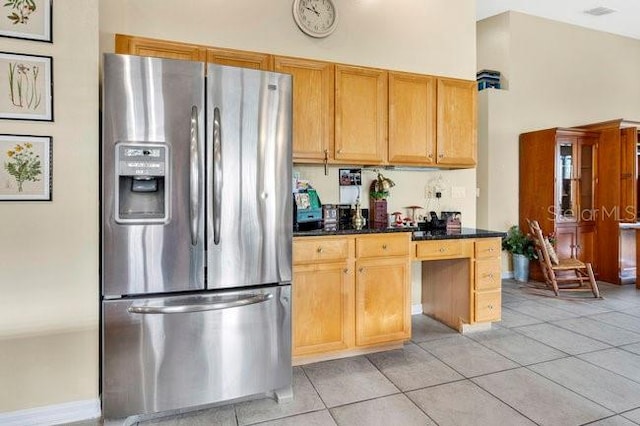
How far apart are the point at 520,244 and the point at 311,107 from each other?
148 inches

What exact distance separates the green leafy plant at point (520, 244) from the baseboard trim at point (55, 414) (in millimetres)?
5012

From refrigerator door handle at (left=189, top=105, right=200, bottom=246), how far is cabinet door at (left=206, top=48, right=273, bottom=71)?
3.33 ft

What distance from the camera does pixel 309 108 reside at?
2936mm

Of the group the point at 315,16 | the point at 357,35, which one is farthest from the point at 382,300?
the point at 315,16

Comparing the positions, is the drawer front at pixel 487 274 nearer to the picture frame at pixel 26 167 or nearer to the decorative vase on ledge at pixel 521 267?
the decorative vase on ledge at pixel 521 267

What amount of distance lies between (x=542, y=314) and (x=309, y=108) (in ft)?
10.2

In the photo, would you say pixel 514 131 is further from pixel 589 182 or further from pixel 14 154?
pixel 14 154

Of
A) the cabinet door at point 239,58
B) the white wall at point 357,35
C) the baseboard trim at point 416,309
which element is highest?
the white wall at point 357,35

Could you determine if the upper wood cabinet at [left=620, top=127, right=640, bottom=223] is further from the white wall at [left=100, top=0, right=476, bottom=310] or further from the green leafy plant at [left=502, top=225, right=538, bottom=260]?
the white wall at [left=100, top=0, right=476, bottom=310]

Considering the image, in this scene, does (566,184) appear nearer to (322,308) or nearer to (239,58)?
(322,308)

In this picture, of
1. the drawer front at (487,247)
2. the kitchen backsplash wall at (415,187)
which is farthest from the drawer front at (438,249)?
the kitchen backsplash wall at (415,187)

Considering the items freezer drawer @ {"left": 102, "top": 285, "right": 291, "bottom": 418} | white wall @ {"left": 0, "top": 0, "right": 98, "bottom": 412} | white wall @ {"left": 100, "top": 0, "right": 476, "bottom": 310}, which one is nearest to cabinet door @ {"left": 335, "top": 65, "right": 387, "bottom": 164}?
white wall @ {"left": 100, "top": 0, "right": 476, "bottom": 310}

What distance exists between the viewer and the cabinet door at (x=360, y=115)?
9.95ft

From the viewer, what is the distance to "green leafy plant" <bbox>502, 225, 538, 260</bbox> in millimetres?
4984
